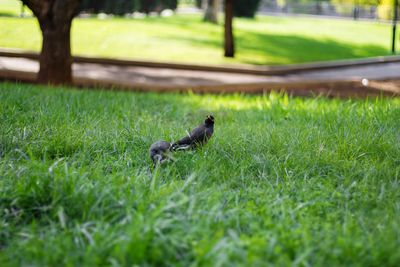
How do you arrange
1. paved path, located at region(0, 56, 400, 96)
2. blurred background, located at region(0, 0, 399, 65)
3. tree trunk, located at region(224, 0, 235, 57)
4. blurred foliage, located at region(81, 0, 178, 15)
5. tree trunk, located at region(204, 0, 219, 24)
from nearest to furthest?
paved path, located at region(0, 56, 400, 96), tree trunk, located at region(224, 0, 235, 57), blurred background, located at region(0, 0, 399, 65), blurred foliage, located at region(81, 0, 178, 15), tree trunk, located at region(204, 0, 219, 24)

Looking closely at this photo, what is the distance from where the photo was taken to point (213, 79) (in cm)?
1235

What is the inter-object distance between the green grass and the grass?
8736 millimetres

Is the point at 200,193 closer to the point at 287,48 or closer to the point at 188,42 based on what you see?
the point at 188,42

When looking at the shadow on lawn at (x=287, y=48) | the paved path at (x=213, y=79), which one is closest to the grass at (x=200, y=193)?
the paved path at (x=213, y=79)

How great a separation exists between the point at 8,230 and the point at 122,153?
175 centimetres

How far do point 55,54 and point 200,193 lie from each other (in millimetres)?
6964

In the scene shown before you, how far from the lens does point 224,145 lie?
17.7 feet

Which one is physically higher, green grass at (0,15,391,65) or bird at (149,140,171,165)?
bird at (149,140,171,165)

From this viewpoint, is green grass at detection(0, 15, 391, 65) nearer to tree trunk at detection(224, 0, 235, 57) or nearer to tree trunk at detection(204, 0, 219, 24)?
tree trunk at detection(224, 0, 235, 57)

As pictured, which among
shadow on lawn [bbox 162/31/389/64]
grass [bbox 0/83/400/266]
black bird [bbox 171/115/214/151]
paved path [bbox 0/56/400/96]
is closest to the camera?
grass [bbox 0/83/400/266]

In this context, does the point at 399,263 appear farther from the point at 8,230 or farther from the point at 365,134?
the point at 365,134

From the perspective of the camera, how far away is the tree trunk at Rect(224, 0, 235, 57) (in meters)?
14.7

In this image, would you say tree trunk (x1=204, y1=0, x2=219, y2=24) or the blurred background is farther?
tree trunk (x1=204, y1=0, x2=219, y2=24)

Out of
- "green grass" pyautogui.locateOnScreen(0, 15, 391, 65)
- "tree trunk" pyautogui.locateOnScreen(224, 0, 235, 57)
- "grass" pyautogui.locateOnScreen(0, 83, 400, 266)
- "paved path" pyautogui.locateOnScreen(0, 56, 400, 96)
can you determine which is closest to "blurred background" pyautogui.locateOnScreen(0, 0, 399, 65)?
"green grass" pyautogui.locateOnScreen(0, 15, 391, 65)
